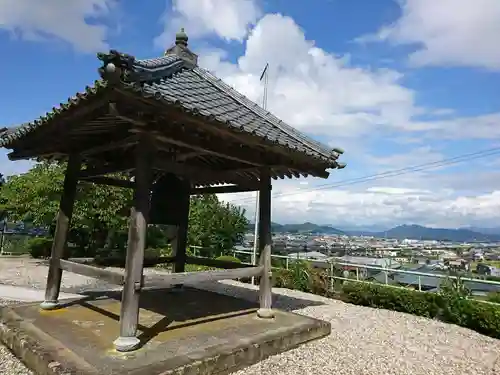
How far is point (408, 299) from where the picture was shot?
8.46 metres

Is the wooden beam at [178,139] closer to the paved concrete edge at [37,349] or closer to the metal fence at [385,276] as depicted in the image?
the paved concrete edge at [37,349]

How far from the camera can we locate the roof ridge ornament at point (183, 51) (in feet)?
18.6

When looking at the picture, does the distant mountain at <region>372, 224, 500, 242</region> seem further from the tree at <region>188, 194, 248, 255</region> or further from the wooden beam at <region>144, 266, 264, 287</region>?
the wooden beam at <region>144, 266, 264, 287</region>

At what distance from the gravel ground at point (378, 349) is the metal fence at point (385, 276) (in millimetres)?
1164

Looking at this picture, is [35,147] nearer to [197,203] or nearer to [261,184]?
[261,184]

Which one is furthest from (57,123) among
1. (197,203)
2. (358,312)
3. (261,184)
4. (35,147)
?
(197,203)

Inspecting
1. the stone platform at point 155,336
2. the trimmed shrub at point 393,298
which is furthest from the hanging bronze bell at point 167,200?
the trimmed shrub at point 393,298

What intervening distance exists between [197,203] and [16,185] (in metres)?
7.92

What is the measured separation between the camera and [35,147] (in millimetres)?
5328

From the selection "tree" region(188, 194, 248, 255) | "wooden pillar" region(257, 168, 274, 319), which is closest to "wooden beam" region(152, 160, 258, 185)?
"wooden pillar" region(257, 168, 274, 319)

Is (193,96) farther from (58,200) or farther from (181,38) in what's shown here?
(58,200)

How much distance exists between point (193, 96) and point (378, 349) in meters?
4.46

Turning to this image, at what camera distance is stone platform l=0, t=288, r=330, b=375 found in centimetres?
351

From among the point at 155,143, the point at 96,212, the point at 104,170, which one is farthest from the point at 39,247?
the point at 155,143
